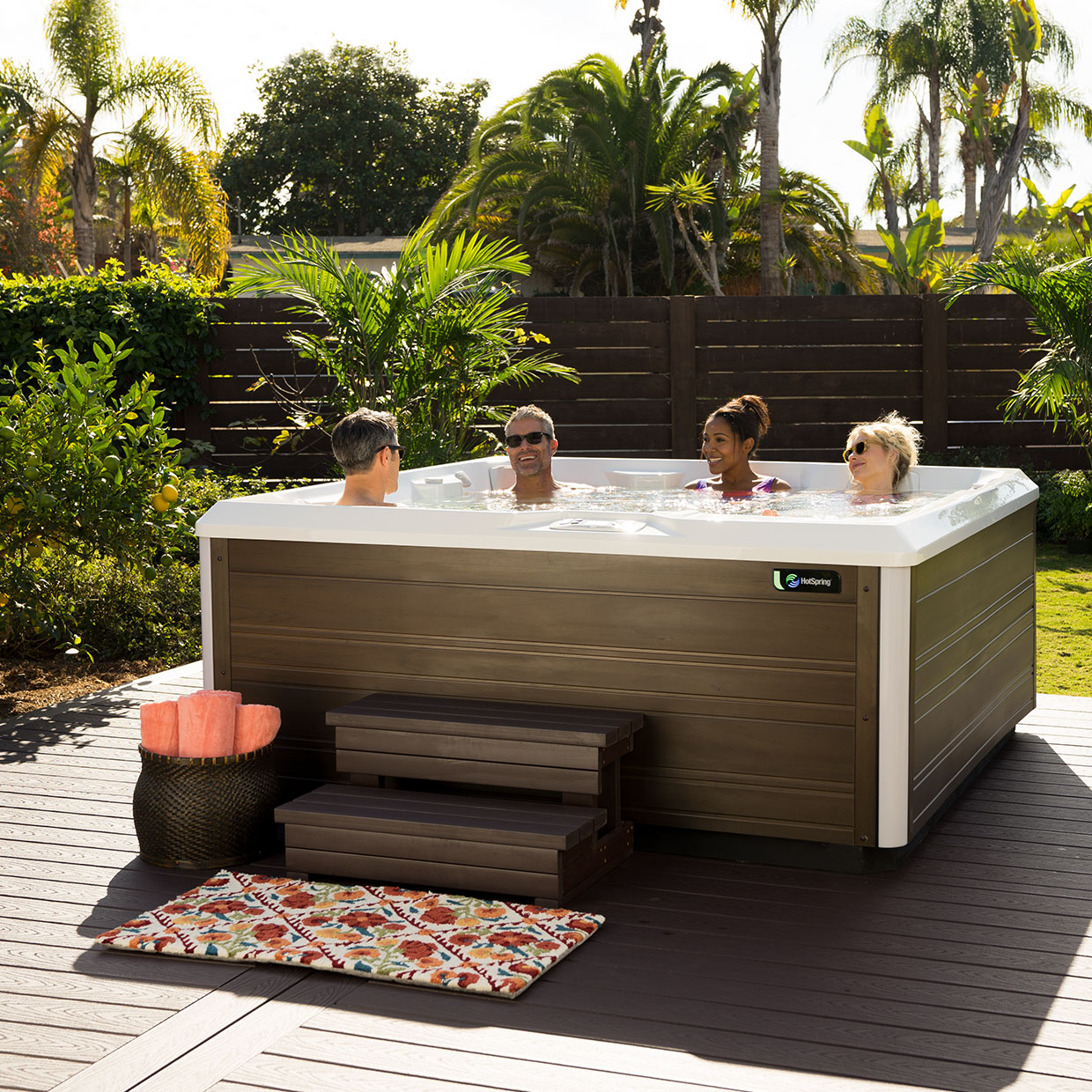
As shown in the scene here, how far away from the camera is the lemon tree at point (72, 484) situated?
14.0 feet

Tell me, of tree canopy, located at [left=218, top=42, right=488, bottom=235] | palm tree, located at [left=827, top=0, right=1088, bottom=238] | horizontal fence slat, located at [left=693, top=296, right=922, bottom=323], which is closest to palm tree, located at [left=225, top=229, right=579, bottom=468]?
horizontal fence slat, located at [left=693, top=296, right=922, bottom=323]

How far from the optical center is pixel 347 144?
25.2m

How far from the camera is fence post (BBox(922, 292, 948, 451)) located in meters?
8.02

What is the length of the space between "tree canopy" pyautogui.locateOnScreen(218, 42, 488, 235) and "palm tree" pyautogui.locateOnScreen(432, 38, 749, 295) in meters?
11.7

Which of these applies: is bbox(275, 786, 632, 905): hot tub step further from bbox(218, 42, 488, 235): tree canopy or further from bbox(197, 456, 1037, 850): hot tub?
bbox(218, 42, 488, 235): tree canopy

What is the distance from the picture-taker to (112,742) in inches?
154

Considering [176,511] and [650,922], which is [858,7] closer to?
[176,511]

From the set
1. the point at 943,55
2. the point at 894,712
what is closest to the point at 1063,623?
the point at 894,712

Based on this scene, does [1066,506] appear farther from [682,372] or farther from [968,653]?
[968,653]

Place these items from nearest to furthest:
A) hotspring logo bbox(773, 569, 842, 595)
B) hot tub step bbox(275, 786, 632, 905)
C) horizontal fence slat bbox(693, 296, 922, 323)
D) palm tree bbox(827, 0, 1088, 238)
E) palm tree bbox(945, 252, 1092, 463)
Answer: hot tub step bbox(275, 786, 632, 905) → hotspring logo bbox(773, 569, 842, 595) → palm tree bbox(945, 252, 1092, 463) → horizontal fence slat bbox(693, 296, 922, 323) → palm tree bbox(827, 0, 1088, 238)

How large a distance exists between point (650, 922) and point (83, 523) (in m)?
2.63

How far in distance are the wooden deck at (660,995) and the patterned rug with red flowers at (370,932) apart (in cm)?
4

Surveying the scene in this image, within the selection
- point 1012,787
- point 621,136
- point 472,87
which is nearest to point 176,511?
point 1012,787

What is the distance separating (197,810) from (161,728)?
0.20 metres
